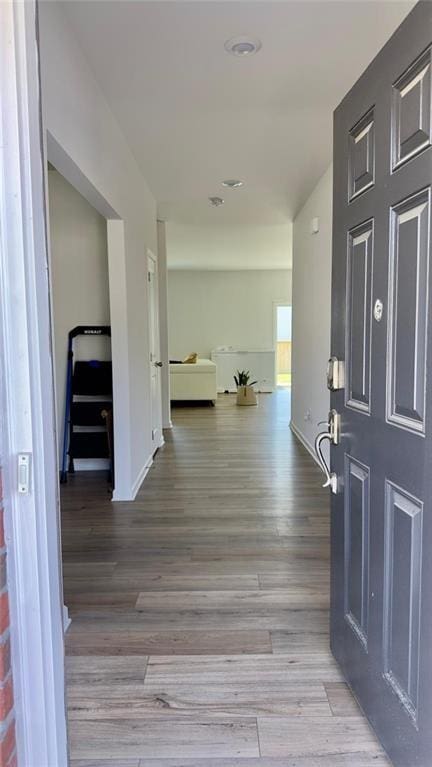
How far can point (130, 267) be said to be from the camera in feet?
11.7

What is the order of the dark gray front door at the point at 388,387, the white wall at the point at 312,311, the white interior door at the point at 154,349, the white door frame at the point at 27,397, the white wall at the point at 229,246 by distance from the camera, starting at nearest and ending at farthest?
the white door frame at the point at 27,397 < the dark gray front door at the point at 388,387 < the white wall at the point at 312,311 < the white interior door at the point at 154,349 < the white wall at the point at 229,246

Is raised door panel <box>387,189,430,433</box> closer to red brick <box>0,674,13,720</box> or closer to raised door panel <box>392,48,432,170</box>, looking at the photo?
raised door panel <box>392,48,432,170</box>

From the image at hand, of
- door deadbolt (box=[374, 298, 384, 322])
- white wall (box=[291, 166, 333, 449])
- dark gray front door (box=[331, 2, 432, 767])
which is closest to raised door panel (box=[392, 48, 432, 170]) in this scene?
dark gray front door (box=[331, 2, 432, 767])

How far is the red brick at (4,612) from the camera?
0.92 metres

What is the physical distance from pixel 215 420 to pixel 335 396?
5273 mm

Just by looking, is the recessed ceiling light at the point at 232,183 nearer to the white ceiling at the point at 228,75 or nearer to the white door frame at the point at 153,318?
the white ceiling at the point at 228,75

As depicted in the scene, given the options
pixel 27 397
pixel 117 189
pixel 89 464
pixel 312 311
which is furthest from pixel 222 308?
pixel 27 397

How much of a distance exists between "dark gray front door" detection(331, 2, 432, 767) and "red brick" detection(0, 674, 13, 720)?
3.07ft

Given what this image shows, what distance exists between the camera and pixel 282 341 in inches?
455

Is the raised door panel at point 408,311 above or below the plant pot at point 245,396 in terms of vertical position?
above

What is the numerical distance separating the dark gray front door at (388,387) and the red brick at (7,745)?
938 millimetres

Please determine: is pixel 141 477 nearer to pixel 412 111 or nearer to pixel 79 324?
pixel 79 324

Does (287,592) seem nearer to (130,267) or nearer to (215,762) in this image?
(215,762)

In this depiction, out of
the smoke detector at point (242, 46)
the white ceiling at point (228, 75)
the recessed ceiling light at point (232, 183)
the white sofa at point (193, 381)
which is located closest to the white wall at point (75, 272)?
the white ceiling at point (228, 75)
